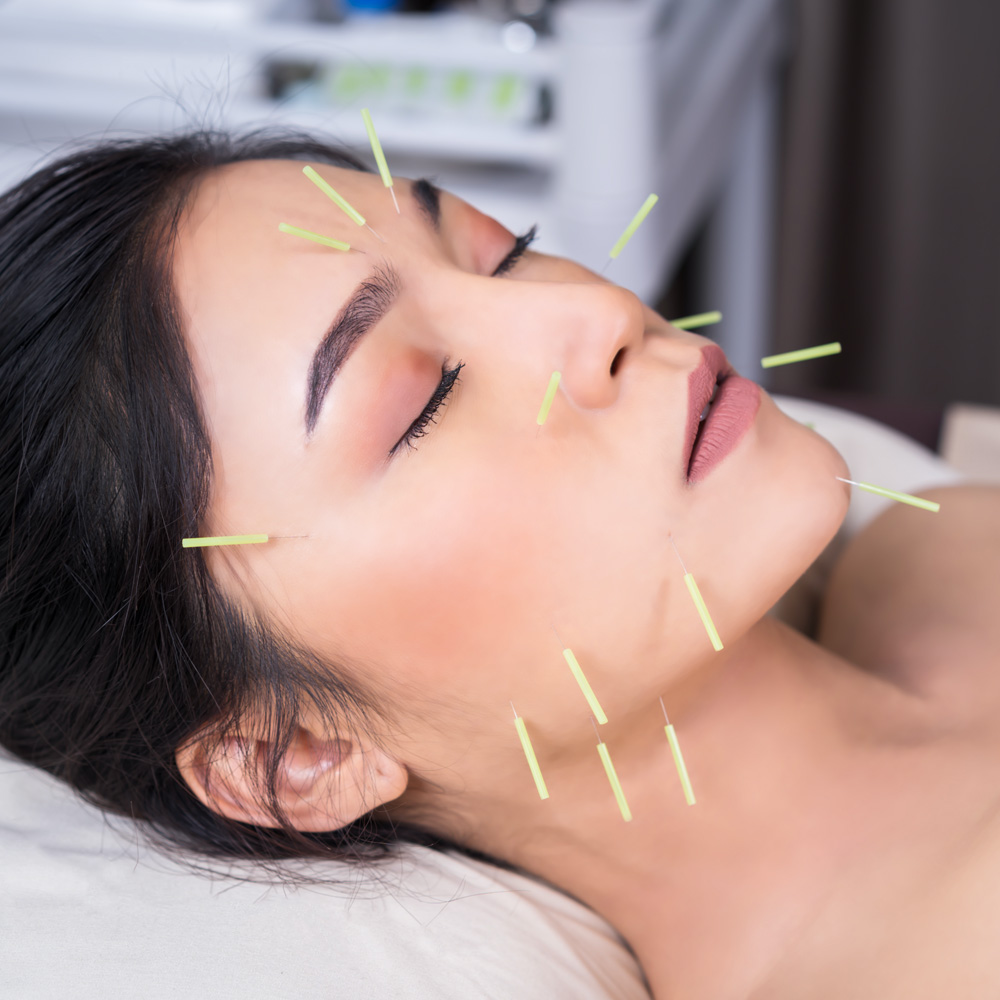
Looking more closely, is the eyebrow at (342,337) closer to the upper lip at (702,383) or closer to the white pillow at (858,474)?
the upper lip at (702,383)

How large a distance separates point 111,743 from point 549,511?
19.8 inches

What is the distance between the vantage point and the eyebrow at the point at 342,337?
829 millimetres

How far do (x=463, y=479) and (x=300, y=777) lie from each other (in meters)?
0.34

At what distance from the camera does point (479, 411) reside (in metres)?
0.86

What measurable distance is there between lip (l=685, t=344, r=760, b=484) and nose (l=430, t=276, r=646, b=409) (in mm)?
72

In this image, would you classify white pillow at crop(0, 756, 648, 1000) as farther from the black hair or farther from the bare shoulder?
the bare shoulder

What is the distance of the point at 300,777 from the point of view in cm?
97

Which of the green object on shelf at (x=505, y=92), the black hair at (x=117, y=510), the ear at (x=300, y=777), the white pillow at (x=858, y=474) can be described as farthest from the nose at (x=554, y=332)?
the green object on shelf at (x=505, y=92)

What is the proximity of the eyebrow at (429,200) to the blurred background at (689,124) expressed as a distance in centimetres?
38

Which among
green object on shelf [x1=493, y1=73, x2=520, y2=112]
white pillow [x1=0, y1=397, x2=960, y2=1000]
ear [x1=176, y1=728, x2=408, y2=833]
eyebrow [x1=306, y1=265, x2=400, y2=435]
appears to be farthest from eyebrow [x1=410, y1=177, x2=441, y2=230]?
green object on shelf [x1=493, y1=73, x2=520, y2=112]

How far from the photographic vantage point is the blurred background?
1.65 metres

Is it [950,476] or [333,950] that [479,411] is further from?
[950,476]

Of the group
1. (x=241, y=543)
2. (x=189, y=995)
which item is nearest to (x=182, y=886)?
(x=189, y=995)

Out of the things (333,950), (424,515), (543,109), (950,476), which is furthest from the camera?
(543,109)
